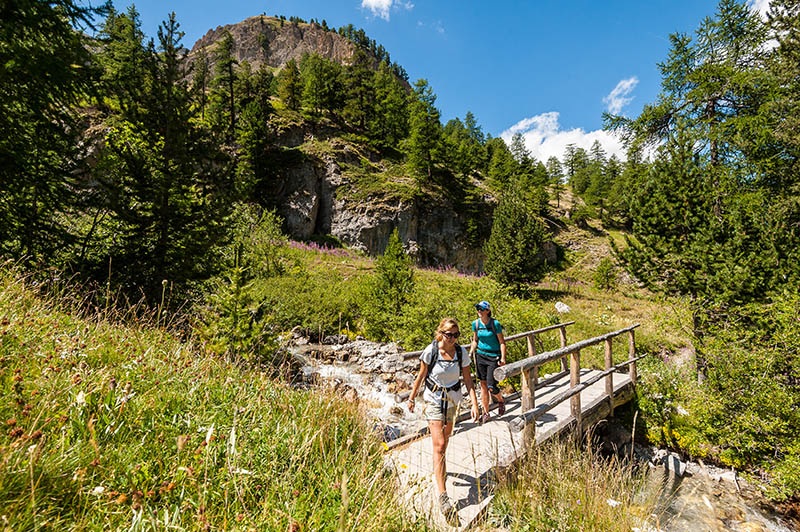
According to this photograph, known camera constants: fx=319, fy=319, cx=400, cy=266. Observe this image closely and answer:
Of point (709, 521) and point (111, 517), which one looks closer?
point (111, 517)

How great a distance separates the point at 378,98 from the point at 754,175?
48.8m

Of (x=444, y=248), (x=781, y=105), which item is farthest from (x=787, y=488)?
(x=444, y=248)

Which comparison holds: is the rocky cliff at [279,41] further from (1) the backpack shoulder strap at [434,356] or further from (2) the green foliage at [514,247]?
(1) the backpack shoulder strap at [434,356]

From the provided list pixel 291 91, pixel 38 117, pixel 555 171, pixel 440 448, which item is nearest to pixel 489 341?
pixel 440 448

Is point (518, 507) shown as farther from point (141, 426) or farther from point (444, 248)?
point (444, 248)

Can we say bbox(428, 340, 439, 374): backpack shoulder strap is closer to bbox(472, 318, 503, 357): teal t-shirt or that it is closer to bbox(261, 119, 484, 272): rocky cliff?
bbox(472, 318, 503, 357): teal t-shirt

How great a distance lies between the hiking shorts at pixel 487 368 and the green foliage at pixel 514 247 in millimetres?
21218

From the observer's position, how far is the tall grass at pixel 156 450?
1544mm

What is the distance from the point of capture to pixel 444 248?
1516 inches

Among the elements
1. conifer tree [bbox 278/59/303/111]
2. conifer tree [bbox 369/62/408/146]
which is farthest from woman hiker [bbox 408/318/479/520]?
conifer tree [bbox 278/59/303/111]

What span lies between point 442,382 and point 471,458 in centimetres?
195

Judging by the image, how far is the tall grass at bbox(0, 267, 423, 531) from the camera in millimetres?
1544

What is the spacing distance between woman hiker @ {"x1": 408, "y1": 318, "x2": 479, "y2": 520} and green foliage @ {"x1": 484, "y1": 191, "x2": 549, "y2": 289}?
78.0 ft

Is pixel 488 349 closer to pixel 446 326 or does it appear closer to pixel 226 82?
pixel 446 326
